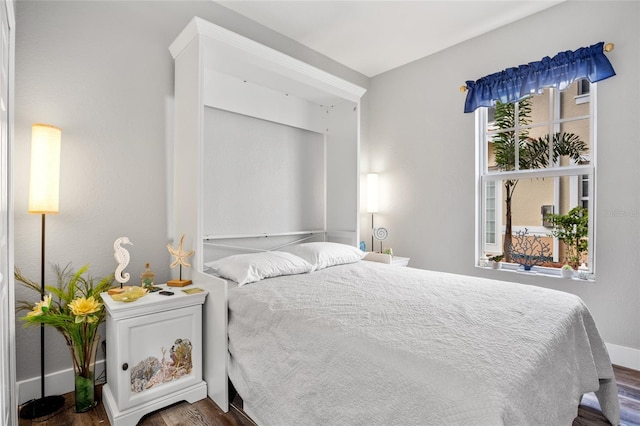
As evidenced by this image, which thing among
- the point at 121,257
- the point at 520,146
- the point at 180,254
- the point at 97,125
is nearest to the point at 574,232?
the point at 520,146

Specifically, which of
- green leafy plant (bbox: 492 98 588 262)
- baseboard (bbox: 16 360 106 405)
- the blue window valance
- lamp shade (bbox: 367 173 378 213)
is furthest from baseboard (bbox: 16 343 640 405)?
lamp shade (bbox: 367 173 378 213)

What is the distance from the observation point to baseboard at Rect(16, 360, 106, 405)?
6.16 feet

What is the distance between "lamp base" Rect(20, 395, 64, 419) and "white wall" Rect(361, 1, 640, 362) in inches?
119

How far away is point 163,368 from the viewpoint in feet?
6.03

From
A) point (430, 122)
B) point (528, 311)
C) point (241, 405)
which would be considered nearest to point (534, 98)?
point (430, 122)

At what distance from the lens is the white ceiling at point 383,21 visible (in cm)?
271

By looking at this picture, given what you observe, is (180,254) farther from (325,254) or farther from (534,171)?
(534,171)

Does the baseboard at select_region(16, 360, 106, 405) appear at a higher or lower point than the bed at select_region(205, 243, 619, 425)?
lower

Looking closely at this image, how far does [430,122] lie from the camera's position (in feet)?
11.5

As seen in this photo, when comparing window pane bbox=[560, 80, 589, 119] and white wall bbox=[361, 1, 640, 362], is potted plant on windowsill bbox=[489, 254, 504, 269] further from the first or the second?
window pane bbox=[560, 80, 589, 119]

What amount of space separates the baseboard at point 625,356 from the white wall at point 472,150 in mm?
22

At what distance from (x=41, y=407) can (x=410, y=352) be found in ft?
6.64

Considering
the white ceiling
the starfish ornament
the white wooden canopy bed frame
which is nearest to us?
the white wooden canopy bed frame

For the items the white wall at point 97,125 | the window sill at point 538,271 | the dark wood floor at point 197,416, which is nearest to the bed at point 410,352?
the dark wood floor at point 197,416
